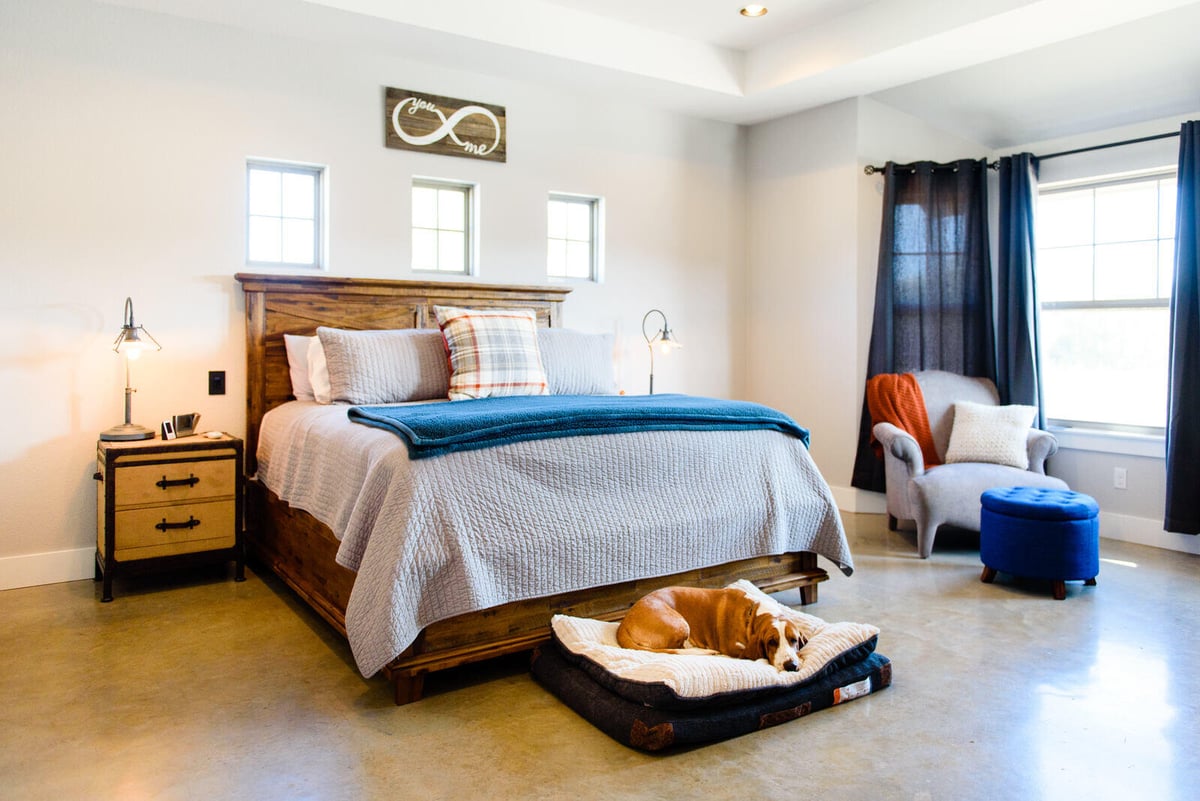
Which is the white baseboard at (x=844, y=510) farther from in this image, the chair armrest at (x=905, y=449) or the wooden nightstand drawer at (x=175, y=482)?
the chair armrest at (x=905, y=449)

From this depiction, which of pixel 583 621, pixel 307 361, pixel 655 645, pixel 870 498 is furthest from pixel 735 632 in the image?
pixel 870 498

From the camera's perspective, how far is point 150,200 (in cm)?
370

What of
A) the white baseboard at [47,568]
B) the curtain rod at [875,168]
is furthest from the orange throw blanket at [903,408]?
the white baseboard at [47,568]

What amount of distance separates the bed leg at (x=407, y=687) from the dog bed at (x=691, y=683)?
1.15 feet

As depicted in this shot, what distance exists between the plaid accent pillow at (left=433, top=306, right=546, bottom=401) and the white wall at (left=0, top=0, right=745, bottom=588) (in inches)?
29.7

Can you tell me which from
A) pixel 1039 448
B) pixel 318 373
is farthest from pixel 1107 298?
pixel 318 373

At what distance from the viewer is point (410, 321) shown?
4.30m

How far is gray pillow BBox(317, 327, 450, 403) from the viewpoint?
11.8 ft

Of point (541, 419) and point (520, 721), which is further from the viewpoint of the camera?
point (541, 419)

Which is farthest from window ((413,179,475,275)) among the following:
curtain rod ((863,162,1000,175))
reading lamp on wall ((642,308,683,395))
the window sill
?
the window sill

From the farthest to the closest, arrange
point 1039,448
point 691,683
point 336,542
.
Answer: point 1039,448
point 336,542
point 691,683

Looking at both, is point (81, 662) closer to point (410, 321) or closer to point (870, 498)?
point (410, 321)

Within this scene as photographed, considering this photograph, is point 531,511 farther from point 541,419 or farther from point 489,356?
point 489,356

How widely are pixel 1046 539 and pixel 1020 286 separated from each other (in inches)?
73.0
